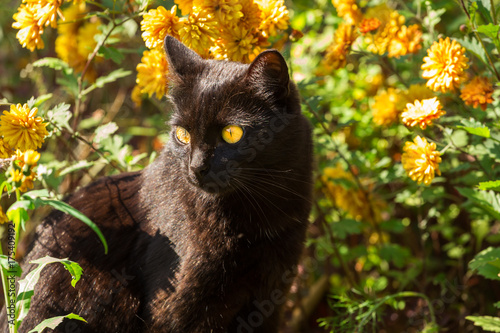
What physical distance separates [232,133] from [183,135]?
0.20 m

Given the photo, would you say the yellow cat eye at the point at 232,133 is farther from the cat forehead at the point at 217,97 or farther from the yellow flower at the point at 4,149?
the yellow flower at the point at 4,149

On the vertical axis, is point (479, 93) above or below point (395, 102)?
above

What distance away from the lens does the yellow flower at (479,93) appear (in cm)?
190

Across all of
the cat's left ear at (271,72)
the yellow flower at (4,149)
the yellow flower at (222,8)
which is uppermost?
the yellow flower at (222,8)

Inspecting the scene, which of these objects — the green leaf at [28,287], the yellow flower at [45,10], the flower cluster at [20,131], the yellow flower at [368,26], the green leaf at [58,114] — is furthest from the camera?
the yellow flower at [368,26]

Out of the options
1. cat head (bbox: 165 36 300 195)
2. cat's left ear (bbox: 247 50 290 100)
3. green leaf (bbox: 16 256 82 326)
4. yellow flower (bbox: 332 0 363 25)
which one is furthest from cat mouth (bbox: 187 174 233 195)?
yellow flower (bbox: 332 0 363 25)

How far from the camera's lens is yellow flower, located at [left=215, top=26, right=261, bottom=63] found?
1.94m

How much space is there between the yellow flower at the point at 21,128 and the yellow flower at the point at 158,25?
1.60ft

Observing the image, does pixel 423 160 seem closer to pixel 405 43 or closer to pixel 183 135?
pixel 405 43

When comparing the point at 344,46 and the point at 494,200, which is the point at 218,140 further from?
the point at 494,200

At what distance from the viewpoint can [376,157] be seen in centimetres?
285

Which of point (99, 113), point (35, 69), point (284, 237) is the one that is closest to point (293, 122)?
point (284, 237)

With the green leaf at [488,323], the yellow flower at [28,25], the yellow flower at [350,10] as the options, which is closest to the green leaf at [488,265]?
the green leaf at [488,323]

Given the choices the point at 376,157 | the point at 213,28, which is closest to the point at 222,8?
the point at 213,28
